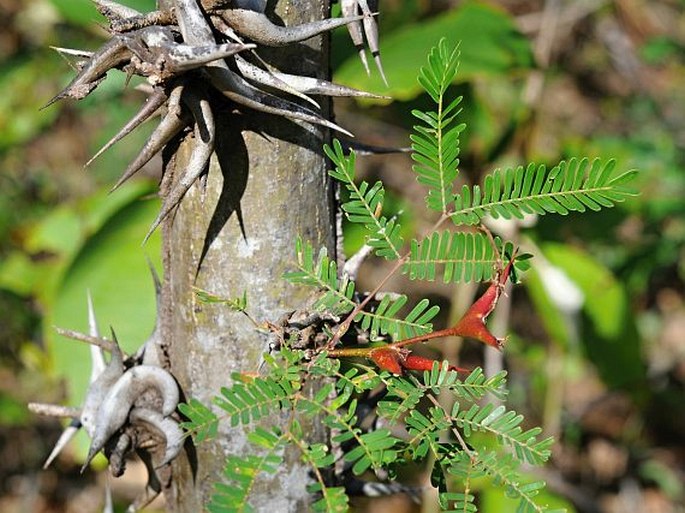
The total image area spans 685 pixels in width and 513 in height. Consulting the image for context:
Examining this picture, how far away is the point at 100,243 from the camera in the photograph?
2.05m

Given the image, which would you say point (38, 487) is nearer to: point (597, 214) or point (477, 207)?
point (597, 214)

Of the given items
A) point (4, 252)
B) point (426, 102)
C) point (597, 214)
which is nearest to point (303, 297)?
point (426, 102)

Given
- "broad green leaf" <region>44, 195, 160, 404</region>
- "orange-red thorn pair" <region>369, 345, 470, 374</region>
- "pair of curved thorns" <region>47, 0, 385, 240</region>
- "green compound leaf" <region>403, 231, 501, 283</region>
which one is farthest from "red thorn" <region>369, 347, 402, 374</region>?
"broad green leaf" <region>44, 195, 160, 404</region>

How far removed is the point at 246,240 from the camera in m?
0.86

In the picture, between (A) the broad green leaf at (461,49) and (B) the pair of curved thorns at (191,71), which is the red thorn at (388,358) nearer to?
(B) the pair of curved thorns at (191,71)

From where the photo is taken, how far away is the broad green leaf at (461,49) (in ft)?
6.14

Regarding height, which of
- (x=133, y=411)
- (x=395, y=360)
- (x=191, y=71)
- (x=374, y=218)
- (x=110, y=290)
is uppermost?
(x=191, y=71)

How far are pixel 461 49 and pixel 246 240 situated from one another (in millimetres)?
1303

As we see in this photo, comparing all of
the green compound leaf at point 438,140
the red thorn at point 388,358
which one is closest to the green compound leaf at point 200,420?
the red thorn at point 388,358

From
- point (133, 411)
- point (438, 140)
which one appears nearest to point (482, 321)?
point (438, 140)

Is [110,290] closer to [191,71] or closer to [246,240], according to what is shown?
[246,240]

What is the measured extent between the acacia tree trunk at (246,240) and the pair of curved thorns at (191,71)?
50 mm

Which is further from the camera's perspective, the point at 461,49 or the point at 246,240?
the point at 461,49

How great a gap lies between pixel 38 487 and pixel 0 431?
26cm
